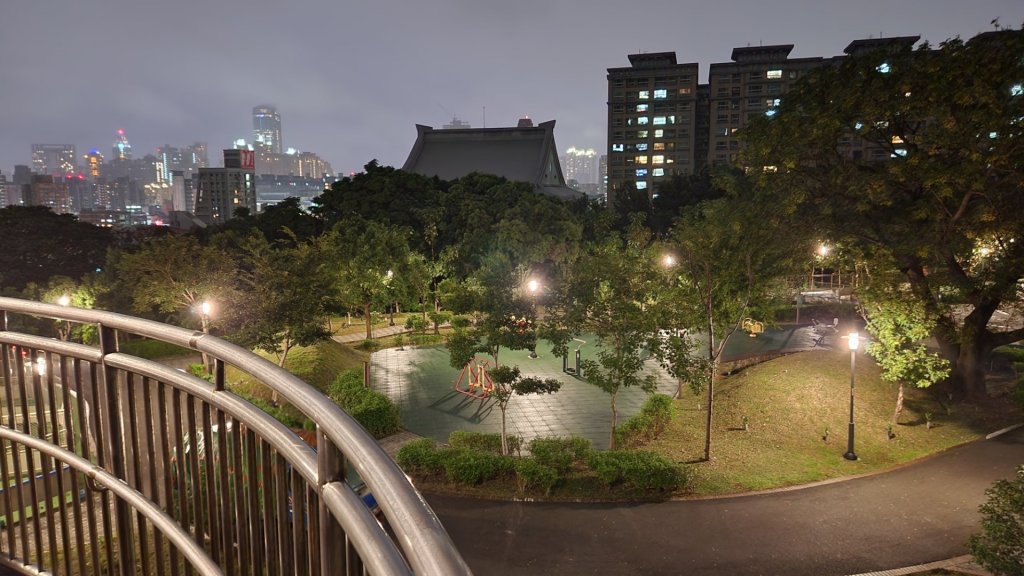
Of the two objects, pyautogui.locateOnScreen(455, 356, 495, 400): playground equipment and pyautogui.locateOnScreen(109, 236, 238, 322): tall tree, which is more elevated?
pyautogui.locateOnScreen(109, 236, 238, 322): tall tree

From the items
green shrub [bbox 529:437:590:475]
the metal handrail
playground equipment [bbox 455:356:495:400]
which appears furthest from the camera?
playground equipment [bbox 455:356:495:400]

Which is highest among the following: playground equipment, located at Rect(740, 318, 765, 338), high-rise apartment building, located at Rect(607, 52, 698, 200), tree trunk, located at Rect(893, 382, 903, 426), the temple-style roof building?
high-rise apartment building, located at Rect(607, 52, 698, 200)

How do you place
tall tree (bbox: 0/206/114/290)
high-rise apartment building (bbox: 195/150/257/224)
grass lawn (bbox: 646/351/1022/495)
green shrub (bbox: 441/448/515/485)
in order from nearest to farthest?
green shrub (bbox: 441/448/515/485), grass lawn (bbox: 646/351/1022/495), tall tree (bbox: 0/206/114/290), high-rise apartment building (bbox: 195/150/257/224)

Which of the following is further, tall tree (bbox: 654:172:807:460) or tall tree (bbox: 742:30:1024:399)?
tall tree (bbox: 654:172:807:460)

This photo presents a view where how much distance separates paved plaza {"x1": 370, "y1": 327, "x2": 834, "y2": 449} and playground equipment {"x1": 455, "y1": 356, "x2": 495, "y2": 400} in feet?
0.68

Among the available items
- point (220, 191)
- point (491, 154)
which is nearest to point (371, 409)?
point (491, 154)

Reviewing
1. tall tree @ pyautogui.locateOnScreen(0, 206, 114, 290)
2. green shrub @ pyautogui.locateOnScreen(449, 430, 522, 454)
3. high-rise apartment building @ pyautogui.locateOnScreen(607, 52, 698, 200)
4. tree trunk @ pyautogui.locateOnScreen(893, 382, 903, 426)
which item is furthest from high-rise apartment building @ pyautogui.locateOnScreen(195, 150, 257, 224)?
tree trunk @ pyautogui.locateOnScreen(893, 382, 903, 426)

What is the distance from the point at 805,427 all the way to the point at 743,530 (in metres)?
5.99

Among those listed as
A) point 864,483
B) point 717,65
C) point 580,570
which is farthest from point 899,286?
point 717,65

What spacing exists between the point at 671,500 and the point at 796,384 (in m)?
7.94

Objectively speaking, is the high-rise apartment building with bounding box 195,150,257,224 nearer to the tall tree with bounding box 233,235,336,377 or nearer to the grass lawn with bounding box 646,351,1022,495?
the tall tree with bounding box 233,235,336,377

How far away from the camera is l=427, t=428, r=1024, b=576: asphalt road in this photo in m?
8.83

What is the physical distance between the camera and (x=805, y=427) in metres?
14.6

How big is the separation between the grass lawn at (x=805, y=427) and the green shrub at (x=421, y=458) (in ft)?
16.3
